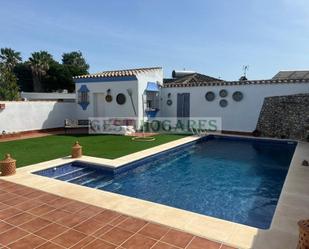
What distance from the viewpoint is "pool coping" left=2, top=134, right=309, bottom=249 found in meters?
4.00

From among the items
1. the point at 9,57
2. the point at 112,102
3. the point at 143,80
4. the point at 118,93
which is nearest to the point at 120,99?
the point at 118,93

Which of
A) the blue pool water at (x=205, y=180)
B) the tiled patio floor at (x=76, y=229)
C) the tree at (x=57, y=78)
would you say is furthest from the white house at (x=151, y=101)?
the tree at (x=57, y=78)

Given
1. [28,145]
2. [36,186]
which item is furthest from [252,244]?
[28,145]

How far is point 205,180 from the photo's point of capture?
26.8 ft

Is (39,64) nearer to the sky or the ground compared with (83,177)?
nearer to the sky

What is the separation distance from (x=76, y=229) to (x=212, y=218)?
100 inches

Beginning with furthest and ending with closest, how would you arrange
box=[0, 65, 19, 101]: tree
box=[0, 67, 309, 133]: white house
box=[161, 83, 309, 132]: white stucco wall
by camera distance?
box=[0, 65, 19, 101]: tree
box=[161, 83, 309, 132]: white stucco wall
box=[0, 67, 309, 133]: white house

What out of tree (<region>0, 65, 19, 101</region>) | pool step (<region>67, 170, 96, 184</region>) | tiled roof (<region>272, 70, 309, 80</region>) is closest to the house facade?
tiled roof (<region>272, 70, 309, 80</region>)

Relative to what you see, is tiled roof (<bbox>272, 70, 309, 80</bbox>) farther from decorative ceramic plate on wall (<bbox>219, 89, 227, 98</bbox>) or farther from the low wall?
the low wall

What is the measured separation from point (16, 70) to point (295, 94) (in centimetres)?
4361

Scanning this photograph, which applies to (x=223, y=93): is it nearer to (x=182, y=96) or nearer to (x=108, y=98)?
(x=182, y=96)

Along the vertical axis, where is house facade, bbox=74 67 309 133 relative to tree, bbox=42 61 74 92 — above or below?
below

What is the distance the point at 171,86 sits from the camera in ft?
64.0

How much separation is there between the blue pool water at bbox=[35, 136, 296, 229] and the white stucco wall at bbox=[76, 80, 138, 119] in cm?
677
